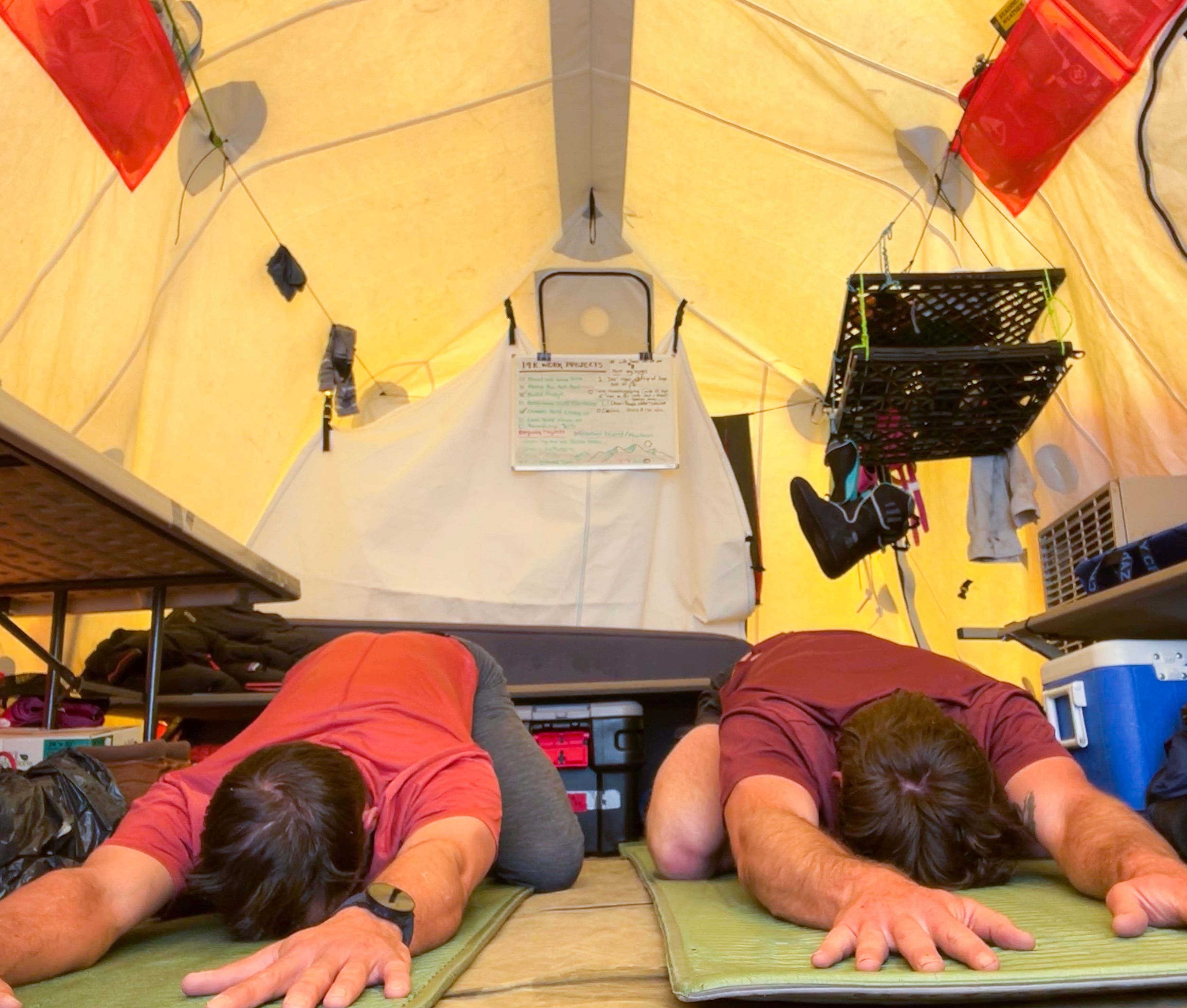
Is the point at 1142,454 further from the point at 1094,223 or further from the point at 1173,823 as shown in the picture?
the point at 1173,823

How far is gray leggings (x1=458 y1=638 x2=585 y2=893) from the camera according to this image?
1.54m

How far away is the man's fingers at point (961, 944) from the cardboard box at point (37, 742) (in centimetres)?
116

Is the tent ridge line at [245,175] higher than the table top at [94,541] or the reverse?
higher

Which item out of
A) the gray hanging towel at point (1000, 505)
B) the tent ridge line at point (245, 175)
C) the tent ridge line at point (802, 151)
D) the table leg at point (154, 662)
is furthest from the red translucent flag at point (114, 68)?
the gray hanging towel at point (1000, 505)

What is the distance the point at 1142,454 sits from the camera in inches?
87.7

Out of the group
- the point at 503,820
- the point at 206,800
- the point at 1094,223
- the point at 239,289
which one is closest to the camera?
the point at 206,800

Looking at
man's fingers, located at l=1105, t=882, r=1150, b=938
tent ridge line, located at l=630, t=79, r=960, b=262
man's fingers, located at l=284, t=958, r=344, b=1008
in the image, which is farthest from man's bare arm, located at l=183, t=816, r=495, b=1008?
tent ridge line, located at l=630, t=79, r=960, b=262

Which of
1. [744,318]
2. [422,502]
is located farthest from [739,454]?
[422,502]

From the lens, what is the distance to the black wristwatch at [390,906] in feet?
2.94

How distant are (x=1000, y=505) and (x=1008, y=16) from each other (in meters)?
1.08

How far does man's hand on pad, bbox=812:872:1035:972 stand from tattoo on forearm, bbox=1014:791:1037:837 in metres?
0.40

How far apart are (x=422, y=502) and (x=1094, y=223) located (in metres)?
2.03

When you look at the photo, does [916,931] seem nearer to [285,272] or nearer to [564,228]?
[285,272]

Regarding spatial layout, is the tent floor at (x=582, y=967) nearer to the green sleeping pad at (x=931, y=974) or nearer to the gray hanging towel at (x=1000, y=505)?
the green sleeping pad at (x=931, y=974)
